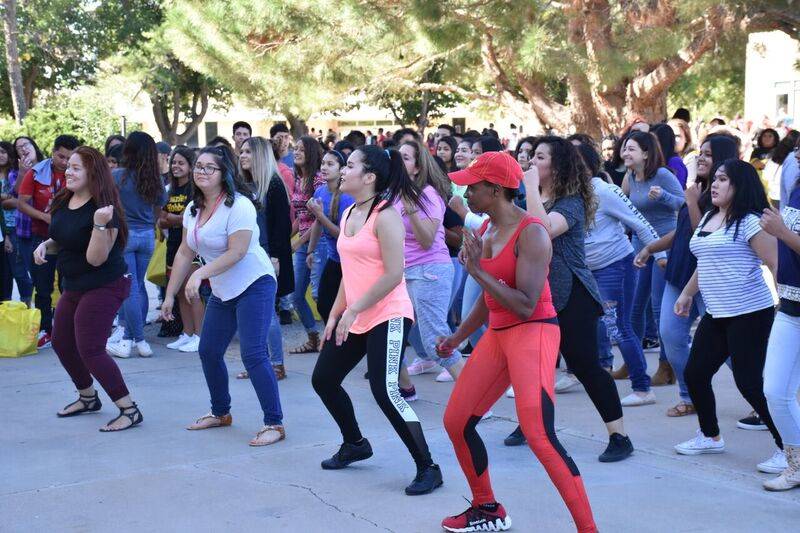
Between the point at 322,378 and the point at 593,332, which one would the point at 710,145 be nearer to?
the point at 593,332

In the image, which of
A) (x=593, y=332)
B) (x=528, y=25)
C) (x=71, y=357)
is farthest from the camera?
(x=528, y=25)

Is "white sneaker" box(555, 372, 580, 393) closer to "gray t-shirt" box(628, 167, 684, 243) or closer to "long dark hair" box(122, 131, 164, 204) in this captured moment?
"gray t-shirt" box(628, 167, 684, 243)

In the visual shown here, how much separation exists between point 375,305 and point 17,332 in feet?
16.3

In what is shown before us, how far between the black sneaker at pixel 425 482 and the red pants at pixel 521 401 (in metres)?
0.57

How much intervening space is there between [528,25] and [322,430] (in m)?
8.87

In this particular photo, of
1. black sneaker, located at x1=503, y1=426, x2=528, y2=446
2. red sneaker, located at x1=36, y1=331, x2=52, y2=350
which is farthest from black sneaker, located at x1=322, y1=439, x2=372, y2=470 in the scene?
red sneaker, located at x1=36, y1=331, x2=52, y2=350

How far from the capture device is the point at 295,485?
5262 mm

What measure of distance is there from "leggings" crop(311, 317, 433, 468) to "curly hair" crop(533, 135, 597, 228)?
1201 millimetres

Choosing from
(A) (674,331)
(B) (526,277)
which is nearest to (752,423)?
(A) (674,331)

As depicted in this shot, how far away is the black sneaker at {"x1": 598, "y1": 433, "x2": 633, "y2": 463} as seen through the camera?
5594 millimetres

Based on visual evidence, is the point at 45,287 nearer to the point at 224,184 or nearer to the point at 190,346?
the point at 190,346

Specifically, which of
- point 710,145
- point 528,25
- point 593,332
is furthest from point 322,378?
point 528,25

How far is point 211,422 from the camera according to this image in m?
6.46

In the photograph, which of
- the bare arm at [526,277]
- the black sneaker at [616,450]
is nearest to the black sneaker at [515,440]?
the black sneaker at [616,450]
